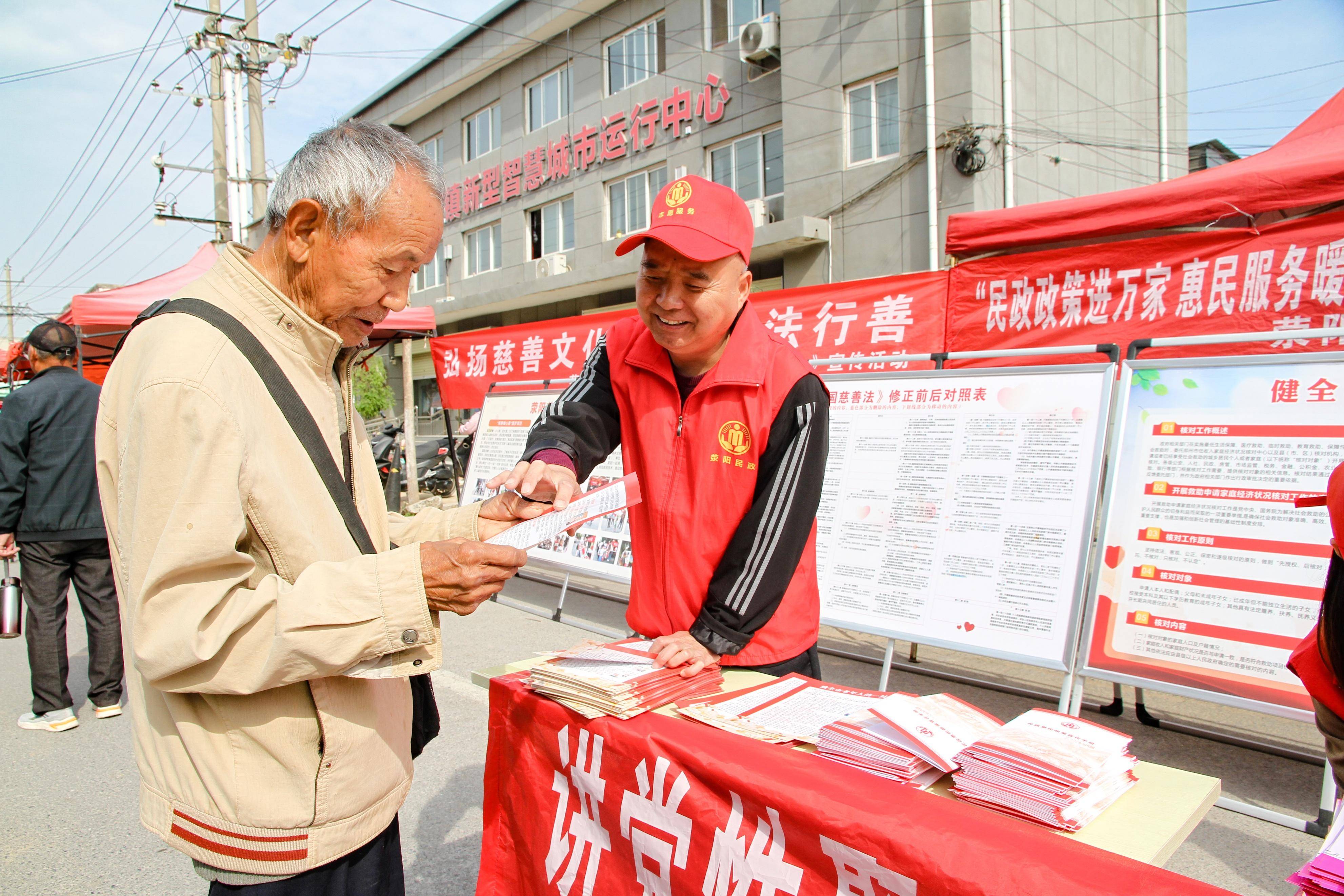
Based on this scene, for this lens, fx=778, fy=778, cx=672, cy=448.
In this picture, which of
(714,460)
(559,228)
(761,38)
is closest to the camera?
(714,460)

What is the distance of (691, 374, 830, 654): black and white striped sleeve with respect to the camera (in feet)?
6.05

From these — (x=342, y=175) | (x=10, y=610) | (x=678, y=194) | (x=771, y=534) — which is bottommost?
(x=10, y=610)

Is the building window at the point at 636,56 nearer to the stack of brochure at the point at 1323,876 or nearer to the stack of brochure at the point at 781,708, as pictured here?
the stack of brochure at the point at 781,708

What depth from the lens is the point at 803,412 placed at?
6.27 feet

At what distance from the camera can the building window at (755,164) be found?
14.4 meters

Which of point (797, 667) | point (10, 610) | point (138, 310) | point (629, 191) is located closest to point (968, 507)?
point (797, 667)

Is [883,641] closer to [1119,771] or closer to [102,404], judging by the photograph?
[1119,771]

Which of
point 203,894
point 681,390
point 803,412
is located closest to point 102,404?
point 681,390

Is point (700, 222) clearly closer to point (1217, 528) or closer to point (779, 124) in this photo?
point (1217, 528)

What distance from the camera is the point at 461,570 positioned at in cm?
125

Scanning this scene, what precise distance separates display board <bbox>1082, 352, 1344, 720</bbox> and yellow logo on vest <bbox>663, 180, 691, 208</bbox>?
8.10 feet

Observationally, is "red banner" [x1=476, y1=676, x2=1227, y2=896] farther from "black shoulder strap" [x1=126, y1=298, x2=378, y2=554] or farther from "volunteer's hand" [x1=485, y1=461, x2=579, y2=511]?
"black shoulder strap" [x1=126, y1=298, x2=378, y2=554]

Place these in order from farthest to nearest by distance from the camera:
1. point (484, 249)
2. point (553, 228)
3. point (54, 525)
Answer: point (484, 249)
point (553, 228)
point (54, 525)

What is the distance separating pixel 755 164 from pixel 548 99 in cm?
744
